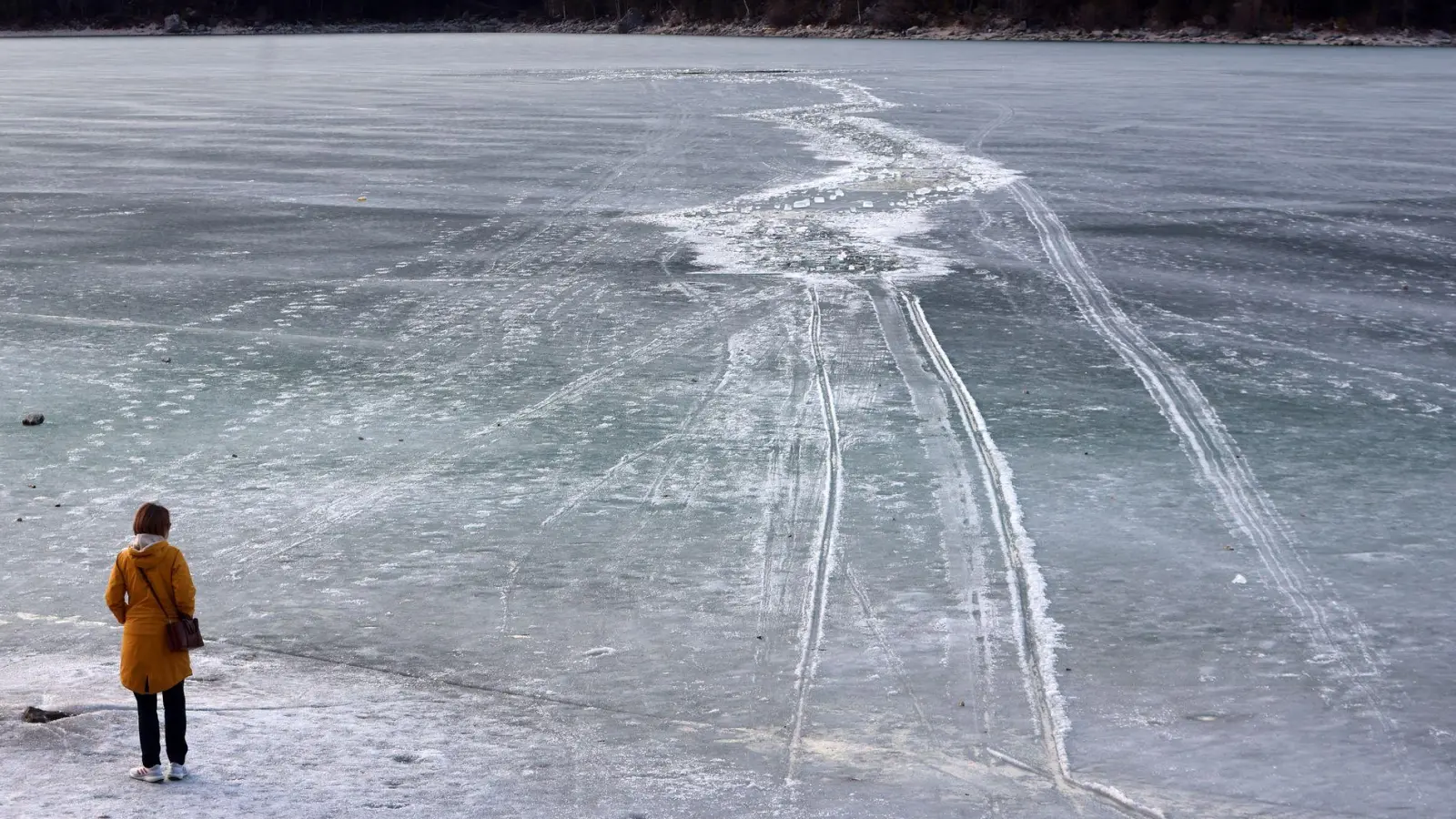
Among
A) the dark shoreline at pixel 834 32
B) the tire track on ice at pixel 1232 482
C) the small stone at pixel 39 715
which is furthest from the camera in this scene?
the dark shoreline at pixel 834 32

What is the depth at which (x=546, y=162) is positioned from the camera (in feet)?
71.1

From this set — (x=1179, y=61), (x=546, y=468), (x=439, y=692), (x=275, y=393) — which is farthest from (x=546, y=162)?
(x=1179, y=61)

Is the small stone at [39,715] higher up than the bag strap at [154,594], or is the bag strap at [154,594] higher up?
the bag strap at [154,594]

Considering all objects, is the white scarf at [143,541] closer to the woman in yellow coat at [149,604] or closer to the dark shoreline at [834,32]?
the woman in yellow coat at [149,604]

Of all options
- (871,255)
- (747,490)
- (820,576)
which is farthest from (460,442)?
(871,255)

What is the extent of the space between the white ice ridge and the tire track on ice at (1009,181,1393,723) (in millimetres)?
1872

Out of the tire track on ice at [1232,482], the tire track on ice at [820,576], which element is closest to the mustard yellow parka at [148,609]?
the tire track on ice at [820,576]

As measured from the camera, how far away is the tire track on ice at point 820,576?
547 cm

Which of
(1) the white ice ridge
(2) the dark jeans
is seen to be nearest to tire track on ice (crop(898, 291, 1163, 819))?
(2) the dark jeans

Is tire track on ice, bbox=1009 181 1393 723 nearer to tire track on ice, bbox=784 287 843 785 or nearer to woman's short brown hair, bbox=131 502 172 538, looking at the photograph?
tire track on ice, bbox=784 287 843 785

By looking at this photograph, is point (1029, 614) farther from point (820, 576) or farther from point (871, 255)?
point (871, 255)

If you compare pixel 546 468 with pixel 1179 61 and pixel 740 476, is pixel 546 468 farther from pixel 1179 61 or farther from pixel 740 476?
pixel 1179 61

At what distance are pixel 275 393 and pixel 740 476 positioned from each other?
3359 mm

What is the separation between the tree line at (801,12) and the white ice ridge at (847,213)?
58.8m
